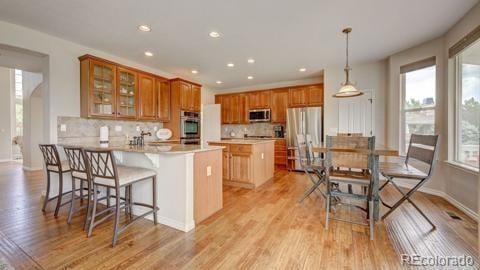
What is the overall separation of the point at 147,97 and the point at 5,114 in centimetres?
603

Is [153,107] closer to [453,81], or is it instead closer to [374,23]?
[374,23]

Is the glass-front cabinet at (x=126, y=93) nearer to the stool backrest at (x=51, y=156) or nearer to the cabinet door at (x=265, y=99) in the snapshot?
the stool backrest at (x=51, y=156)

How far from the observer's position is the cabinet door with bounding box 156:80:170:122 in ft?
15.2

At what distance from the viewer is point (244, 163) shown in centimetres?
375

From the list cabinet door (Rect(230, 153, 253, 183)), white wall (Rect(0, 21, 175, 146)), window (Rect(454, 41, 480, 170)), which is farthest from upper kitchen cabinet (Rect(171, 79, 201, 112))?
window (Rect(454, 41, 480, 170))

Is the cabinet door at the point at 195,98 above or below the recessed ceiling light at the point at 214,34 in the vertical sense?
below

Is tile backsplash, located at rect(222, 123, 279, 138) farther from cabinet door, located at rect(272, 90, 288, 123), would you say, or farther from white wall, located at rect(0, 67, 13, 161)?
white wall, located at rect(0, 67, 13, 161)

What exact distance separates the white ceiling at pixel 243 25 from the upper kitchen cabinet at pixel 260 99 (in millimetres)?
1943

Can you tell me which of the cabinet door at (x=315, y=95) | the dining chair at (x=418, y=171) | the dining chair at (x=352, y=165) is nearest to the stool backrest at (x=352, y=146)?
the dining chair at (x=352, y=165)

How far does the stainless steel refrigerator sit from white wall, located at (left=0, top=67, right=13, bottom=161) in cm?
892

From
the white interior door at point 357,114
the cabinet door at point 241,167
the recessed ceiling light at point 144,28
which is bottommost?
the cabinet door at point 241,167

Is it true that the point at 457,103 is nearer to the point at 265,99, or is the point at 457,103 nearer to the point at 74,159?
the point at 265,99

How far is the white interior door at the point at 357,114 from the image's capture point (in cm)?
454

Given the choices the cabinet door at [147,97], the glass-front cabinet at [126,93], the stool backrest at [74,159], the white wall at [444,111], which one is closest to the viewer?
the stool backrest at [74,159]
